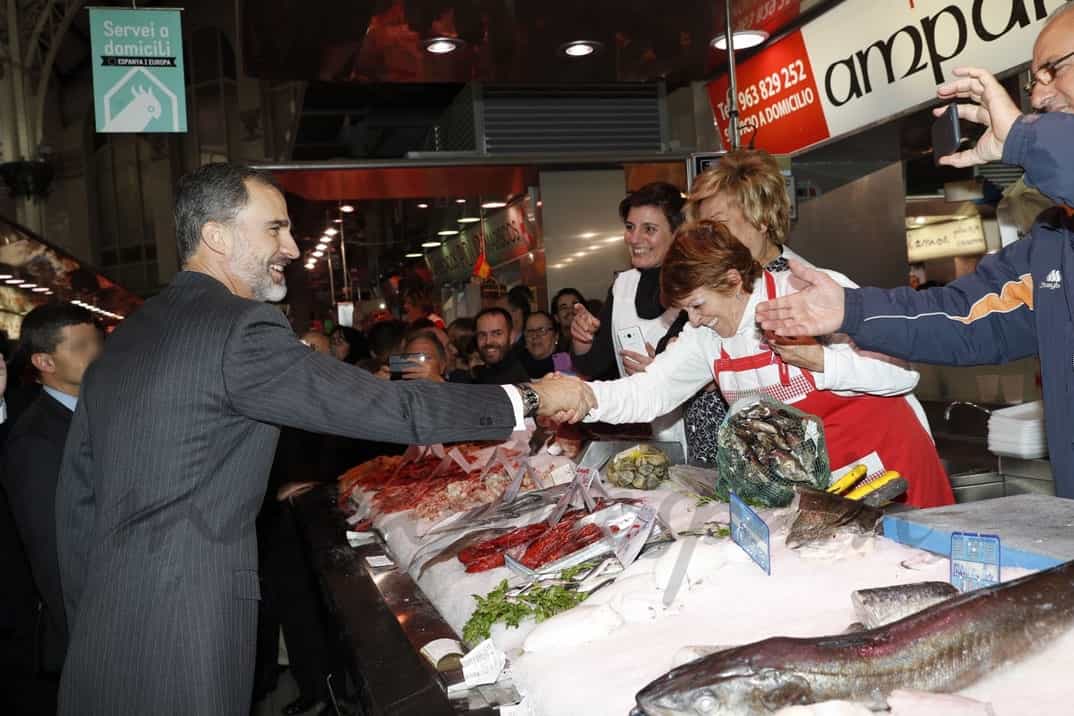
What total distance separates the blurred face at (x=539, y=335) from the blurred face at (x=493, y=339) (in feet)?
0.55

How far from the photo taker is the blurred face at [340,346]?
9117 millimetres

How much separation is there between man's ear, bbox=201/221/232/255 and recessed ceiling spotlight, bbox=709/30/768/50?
463 cm

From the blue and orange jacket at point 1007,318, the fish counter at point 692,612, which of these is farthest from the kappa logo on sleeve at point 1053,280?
the fish counter at point 692,612

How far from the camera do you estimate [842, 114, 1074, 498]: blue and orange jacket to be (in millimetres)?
2176

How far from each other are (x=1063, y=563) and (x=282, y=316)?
168 centimetres

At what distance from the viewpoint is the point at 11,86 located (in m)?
15.2

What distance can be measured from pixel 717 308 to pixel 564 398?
566 millimetres

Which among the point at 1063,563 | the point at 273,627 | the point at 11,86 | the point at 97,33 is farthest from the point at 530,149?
the point at 11,86

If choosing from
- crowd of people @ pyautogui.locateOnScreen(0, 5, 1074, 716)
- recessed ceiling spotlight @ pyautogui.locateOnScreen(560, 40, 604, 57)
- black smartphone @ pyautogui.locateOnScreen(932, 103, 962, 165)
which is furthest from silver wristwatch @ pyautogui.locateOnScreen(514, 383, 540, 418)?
recessed ceiling spotlight @ pyautogui.locateOnScreen(560, 40, 604, 57)

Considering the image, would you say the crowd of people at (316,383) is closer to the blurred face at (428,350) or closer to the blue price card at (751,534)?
the blue price card at (751,534)

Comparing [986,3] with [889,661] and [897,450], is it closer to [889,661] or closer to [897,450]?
[897,450]

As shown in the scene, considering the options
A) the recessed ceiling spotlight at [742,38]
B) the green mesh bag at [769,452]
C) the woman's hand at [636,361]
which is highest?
the recessed ceiling spotlight at [742,38]

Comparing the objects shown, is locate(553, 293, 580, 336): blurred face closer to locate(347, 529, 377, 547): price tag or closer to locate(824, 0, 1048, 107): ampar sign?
locate(824, 0, 1048, 107): ampar sign

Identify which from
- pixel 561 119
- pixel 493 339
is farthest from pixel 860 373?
pixel 561 119
